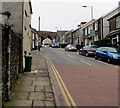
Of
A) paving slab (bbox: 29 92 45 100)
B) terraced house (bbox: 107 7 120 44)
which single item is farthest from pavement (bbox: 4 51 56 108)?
terraced house (bbox: 107 7 120 44)

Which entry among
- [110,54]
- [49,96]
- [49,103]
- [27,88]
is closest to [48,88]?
[27,88]

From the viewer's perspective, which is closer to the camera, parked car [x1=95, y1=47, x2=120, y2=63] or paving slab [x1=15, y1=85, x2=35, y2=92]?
paving slab [x1=15, y1=85, x2=35, y2=92]

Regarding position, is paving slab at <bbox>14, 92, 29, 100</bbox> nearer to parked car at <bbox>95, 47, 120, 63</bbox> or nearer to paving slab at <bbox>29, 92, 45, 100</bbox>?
paving slab at <bbox>29, 92, 45, 100</bbox>

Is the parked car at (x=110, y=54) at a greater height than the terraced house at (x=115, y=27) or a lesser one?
lesser

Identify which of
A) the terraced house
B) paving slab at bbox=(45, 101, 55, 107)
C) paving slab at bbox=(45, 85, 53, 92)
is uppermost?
the terraced house

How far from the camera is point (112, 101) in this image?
509cm

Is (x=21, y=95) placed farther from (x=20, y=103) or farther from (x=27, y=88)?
(x=27, y=88)

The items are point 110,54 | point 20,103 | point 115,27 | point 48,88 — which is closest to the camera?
point 20,103

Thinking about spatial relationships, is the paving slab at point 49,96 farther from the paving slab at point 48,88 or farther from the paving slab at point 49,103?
the paving slab at point 48,88

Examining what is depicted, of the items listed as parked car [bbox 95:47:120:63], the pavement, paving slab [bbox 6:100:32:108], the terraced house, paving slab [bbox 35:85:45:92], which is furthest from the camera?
the terraced house

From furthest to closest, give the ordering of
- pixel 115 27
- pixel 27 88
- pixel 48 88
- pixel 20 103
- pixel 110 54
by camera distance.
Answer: pixel 115 27 < pixel 110 54 < pixel 48 88 < pixel 27 88 < pixel 20 103

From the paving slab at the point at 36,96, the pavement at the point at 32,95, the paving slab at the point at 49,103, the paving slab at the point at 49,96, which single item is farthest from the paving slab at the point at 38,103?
the paving slab at the point at 49,96

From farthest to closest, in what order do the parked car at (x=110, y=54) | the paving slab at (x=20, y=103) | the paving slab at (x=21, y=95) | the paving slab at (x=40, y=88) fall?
the parked car at (x=110, y=54), the paving slab at (x=40, y=88), the paving slab at (x=21, y=95), the paving slab at (x=20, y=103)

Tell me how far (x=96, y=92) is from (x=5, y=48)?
3.37 m
